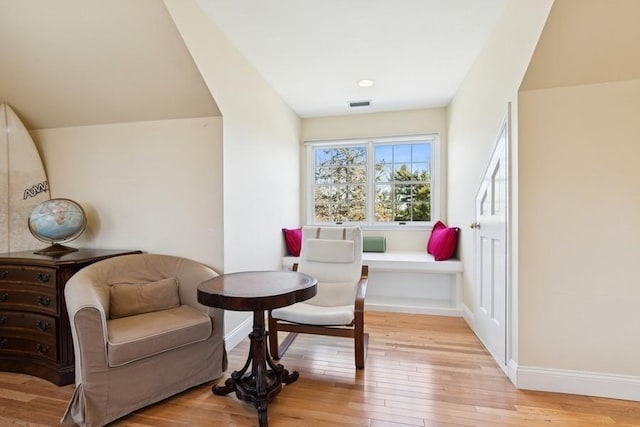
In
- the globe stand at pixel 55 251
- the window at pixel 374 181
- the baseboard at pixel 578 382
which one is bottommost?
the baseboard at pixel 578 382

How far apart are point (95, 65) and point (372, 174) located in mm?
3175

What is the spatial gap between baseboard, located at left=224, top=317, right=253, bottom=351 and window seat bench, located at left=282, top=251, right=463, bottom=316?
3.07 ft

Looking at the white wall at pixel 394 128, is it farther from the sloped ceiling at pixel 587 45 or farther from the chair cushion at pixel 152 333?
the chair cushion at pixel 152 333

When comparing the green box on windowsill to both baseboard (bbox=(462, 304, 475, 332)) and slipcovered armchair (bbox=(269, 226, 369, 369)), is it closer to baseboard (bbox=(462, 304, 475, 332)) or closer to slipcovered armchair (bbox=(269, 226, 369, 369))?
baseboard (bbox=(462, 304, 475, 332))

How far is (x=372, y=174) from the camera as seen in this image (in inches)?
170

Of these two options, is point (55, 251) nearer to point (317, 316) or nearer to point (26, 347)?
point (26, 347)

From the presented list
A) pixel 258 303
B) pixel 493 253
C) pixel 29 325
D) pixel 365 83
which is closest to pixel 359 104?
pixel 365 83

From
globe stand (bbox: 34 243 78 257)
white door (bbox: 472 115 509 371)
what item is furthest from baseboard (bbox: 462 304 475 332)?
globe stand (bbox: 34 243 78 257)

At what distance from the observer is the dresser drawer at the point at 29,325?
2.10 meters

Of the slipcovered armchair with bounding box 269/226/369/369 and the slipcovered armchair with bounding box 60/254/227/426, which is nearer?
the slipcovered armchair with bounding box 60/254/227/426

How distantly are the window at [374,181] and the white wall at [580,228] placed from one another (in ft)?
7.16

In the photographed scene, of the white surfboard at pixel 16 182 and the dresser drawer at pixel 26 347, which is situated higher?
the white surfboard at pixel 16 182

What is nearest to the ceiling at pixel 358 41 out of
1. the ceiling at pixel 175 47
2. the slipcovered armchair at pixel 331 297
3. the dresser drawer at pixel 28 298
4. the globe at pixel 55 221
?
→ the ceiling at pixel 175 47

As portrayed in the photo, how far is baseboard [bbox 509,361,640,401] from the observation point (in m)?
1.87
